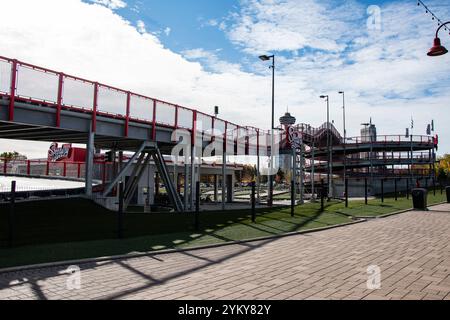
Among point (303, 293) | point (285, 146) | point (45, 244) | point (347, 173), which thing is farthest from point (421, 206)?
point (347, 173)

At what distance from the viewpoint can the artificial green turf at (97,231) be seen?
8.16 metres

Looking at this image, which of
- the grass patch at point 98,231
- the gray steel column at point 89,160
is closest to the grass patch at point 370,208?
the grass patch at point 98,231

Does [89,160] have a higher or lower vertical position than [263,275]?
higher

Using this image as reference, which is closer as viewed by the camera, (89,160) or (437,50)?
(437,50)

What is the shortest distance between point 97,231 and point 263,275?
675 cm

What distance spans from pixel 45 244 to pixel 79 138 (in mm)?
12353

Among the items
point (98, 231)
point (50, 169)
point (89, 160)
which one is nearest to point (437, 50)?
point (98, 231)

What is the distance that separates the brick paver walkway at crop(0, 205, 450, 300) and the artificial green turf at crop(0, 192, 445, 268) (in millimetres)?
1113

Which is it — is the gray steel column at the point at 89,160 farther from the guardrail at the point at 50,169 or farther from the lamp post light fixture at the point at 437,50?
the lamp post light fixture at the point at 437,50

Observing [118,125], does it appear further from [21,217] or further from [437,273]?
[437,273]

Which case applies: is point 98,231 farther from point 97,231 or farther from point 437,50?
point 437,50

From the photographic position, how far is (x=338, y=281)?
239 inches

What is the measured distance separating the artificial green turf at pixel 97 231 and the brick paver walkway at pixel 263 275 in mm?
1113

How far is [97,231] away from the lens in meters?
11.2
